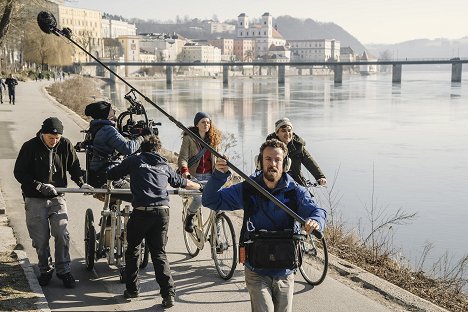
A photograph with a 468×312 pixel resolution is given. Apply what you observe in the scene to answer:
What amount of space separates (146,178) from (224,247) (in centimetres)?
147

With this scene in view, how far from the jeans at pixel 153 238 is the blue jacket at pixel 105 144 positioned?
1189 mm

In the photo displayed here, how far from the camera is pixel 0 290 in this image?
552 centimetres

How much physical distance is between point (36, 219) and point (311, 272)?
2924 mm

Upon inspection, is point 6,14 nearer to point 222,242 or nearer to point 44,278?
point 44,278

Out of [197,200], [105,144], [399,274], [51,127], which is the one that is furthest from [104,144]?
[399,274]

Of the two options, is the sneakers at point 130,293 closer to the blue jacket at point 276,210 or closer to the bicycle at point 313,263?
the bicycle at point 313,263

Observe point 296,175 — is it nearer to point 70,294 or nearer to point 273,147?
point 70,294

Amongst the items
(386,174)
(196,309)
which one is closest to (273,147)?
(196,309)

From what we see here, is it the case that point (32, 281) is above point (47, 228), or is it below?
below

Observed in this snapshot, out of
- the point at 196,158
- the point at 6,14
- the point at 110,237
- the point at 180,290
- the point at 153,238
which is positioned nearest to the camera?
the point at 153,238

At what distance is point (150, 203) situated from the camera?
5.28 meters

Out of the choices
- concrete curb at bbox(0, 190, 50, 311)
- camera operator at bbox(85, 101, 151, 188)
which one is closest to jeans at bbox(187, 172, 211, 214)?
camera operator at bbox(85, 101, 151, 188)

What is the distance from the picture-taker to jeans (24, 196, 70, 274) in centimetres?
587

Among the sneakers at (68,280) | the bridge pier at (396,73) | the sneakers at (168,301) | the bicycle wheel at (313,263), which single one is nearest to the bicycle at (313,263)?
the bicycle wheel at (313,263)
